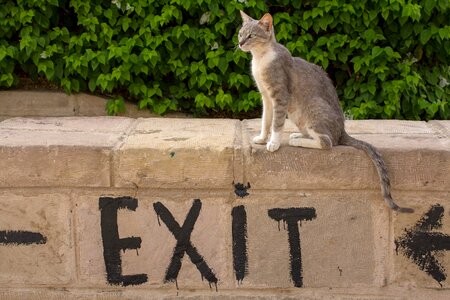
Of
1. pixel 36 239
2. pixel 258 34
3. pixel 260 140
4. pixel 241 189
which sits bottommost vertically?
pixel 36 239

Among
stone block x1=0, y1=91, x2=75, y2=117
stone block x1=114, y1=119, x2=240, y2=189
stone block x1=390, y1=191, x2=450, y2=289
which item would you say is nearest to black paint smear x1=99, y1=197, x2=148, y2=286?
stone block x1=114, y1=119, x2=240, y2=189

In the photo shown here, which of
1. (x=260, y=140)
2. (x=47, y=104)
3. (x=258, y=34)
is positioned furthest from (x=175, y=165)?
(x=47, y=104)

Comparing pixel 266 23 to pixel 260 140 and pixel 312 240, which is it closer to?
pixel 260 140

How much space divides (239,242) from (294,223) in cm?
30

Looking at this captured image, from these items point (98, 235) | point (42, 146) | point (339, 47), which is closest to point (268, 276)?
point (98, 235)

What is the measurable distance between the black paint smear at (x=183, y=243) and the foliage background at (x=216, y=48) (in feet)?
5.46

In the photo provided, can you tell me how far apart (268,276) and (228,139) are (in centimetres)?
75

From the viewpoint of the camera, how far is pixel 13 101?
5207mm

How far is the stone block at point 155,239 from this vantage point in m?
3.41

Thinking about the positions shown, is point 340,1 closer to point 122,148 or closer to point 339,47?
point 339,47

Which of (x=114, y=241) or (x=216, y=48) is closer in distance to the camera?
(x=114, y=241)

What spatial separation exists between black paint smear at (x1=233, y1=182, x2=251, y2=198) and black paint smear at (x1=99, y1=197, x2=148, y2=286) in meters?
0.52

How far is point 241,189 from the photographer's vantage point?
3385 mm

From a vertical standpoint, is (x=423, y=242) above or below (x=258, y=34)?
below
